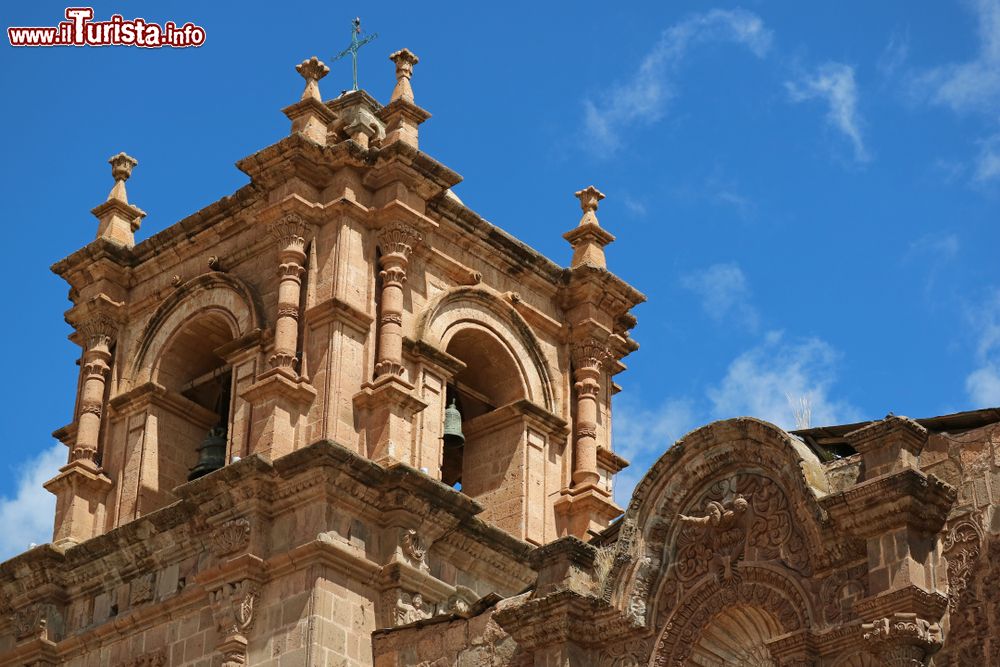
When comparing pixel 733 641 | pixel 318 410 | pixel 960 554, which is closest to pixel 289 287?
pixel 318 410

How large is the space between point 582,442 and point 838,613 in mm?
8708

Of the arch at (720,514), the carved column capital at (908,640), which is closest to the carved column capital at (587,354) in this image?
the arch at (720,514)

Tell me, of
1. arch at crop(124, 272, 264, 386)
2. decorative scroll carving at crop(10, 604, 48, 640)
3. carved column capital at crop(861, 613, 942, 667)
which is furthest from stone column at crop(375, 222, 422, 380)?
carved column capital at crop(861, 613, 942, 667)

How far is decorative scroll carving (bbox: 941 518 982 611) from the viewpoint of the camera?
18.4m

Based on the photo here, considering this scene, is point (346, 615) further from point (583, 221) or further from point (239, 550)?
point (583, 221)

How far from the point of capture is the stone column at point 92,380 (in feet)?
90.0

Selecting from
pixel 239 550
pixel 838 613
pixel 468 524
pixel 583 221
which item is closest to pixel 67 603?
pixel 239 550

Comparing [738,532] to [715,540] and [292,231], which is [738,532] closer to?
[715,540]

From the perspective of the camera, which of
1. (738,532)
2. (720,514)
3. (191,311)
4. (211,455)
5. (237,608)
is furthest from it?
(191,311)

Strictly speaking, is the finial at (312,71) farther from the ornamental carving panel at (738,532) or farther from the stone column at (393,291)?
the ornamental carving panel at (738,532)

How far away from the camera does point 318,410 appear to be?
25.1 meters

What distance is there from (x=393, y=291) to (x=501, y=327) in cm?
217

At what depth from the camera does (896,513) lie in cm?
1870

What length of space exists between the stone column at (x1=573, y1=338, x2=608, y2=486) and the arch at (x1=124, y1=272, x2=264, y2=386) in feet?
13.6
